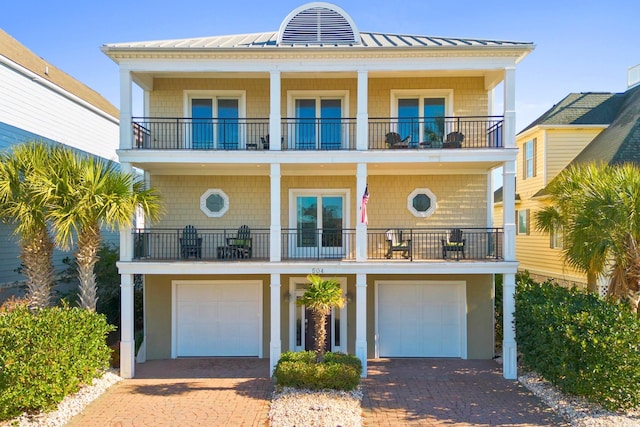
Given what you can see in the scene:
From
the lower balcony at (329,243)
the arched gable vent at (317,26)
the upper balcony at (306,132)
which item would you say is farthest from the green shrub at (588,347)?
the arched gable vent at (317,26)

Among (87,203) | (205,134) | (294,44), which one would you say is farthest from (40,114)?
(294,44)

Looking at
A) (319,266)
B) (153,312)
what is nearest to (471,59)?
(319,266)

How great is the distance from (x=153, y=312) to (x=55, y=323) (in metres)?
4.28

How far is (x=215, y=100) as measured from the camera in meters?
13.4

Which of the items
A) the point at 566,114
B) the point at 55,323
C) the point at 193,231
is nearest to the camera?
the point at 55,323

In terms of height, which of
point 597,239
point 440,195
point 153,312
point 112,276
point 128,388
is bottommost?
point 128,388

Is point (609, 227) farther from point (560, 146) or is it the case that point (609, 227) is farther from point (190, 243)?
point (190, 243)

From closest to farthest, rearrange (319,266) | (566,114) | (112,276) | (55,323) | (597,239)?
1. (55,323)
2. (597,239)
3. (319,266)
4. (112,276)
5. (566,114)

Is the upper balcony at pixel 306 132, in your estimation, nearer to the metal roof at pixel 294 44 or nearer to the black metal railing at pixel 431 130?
Answer: the black metal railing at pixel 431 130

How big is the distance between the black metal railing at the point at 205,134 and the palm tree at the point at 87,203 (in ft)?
8.26

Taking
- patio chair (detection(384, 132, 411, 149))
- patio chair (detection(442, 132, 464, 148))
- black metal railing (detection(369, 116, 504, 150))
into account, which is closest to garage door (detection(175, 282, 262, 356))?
patio chair (detection(384, 132, 411, 149))

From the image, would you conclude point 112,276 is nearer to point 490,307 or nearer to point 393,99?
point 393,99

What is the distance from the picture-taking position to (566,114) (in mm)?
18438

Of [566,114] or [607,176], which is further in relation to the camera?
[566,114]
